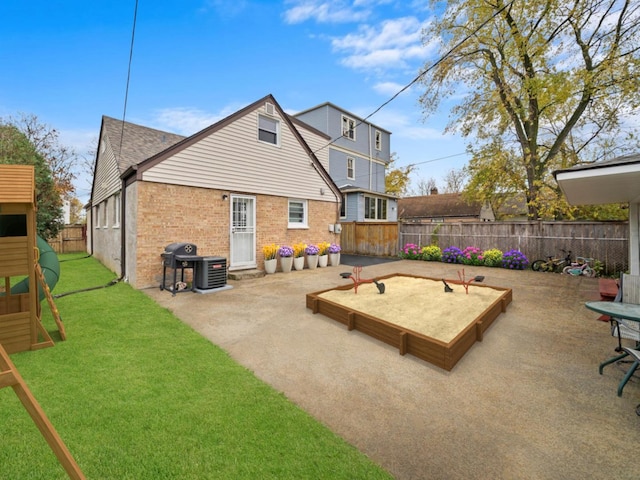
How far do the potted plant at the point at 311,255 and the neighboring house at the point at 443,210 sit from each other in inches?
774

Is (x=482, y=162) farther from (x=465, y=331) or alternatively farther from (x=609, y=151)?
(x=465, y=331)

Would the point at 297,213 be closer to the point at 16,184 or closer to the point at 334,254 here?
the point at 334,254

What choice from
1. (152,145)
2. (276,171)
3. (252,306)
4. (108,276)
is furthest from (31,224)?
(152,145)

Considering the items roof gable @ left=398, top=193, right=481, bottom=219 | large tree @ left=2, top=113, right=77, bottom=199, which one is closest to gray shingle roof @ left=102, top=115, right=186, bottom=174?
large tree @ left=2, top=113, right=77, bottom=199

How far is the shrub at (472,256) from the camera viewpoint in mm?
12488

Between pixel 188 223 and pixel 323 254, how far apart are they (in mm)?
5594

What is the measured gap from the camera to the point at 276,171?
1079cm

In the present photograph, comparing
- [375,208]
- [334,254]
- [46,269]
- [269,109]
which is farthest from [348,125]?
[46,269]

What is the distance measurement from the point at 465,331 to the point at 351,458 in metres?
2.54

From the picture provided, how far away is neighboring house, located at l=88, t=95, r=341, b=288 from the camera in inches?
311

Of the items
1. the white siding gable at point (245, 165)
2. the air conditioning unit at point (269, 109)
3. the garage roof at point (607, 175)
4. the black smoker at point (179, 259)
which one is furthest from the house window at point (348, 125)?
the garage roof at point (607, 175)

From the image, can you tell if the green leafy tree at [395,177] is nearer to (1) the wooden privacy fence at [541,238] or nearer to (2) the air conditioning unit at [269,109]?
(1) the wooden privacy fence at [541,238]

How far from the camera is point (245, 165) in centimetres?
988

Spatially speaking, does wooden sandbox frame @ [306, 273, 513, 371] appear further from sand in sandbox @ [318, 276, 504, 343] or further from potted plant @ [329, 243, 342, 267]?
potted plant @ [329, 243, 342, 267]
